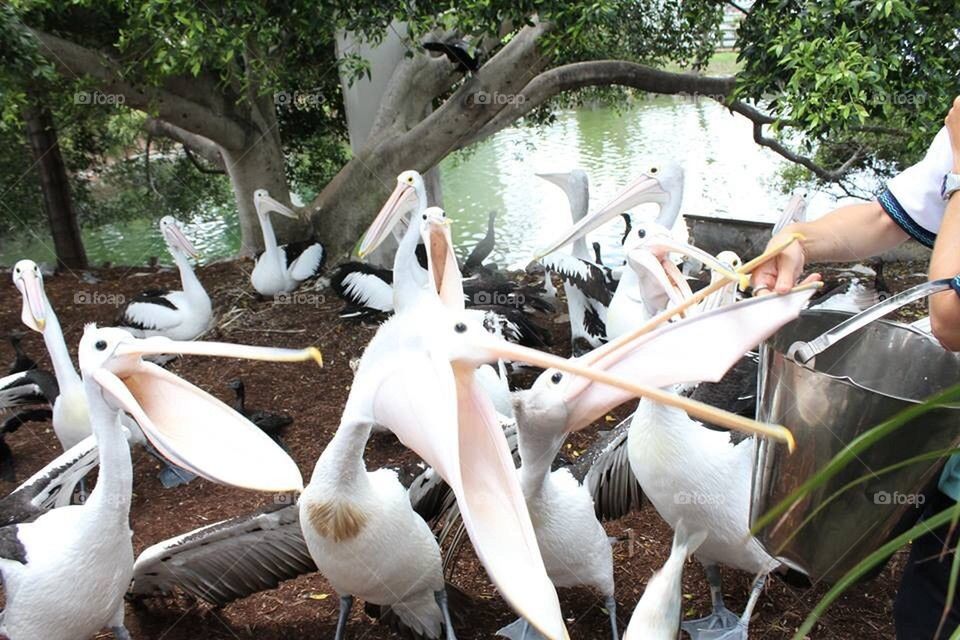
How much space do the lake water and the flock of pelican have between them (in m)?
5.97

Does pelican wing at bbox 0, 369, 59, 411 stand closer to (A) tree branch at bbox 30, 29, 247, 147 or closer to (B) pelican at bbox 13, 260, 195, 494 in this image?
(B) pelican at bbox 13, 260, 195, 494

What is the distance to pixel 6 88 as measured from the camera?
14.5 ft

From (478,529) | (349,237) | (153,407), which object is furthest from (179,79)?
(478,529)

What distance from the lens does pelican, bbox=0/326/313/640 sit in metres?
2.17

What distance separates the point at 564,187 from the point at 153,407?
5305mm

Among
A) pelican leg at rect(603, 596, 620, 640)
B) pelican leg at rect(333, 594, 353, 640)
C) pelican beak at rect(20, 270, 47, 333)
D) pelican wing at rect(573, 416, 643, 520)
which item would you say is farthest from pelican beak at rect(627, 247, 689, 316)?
pelican beak at rect(20, 270, 47, 333)

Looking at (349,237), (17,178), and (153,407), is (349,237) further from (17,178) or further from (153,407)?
(153,407)

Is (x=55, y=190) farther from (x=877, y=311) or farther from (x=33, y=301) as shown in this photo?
(x=877, y=311)

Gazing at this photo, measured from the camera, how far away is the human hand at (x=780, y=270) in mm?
1575

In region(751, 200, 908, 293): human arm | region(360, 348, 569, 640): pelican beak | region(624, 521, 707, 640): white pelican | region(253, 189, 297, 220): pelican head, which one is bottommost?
region(624, 521, 707, 640): white pelican

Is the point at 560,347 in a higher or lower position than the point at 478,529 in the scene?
lower

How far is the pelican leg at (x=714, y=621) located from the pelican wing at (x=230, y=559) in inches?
56.0

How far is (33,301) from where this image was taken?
4312 millimetres

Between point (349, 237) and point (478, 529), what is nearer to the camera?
point (478, 529)
